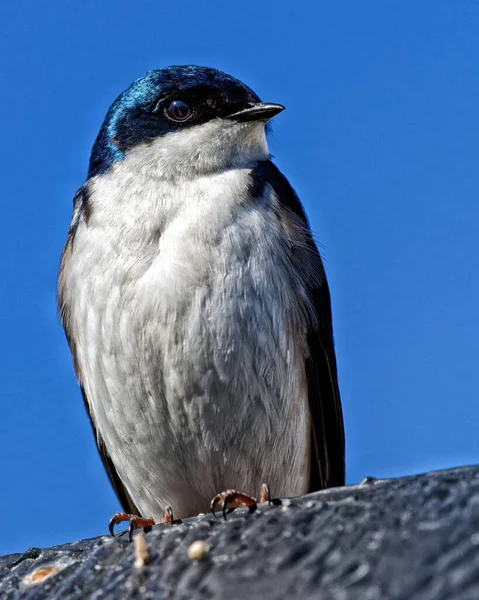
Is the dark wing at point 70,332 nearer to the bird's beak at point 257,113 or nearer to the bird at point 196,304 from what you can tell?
the bird at point 196,304

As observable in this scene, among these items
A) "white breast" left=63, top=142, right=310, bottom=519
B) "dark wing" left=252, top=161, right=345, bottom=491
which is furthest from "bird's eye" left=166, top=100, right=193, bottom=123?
"dark wing" left=252, top=161, right=345, bottom=491

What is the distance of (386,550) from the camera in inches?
106

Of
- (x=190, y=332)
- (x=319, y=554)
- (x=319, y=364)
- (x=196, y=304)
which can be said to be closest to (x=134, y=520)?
(x=190, y=332)

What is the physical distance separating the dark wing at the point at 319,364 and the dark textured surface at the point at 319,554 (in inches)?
74.5

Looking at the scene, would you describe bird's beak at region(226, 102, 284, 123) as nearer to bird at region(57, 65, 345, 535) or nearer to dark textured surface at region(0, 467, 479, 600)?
bird at region(57, 65, 345, 535)

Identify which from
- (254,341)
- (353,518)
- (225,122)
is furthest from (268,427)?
(353,518)

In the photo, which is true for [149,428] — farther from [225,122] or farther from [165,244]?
[225,122]

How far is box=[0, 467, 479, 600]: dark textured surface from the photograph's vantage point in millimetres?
2588

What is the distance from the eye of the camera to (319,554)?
279 cm

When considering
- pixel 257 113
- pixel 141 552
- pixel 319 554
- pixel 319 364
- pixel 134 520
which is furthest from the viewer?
pixel 319 364

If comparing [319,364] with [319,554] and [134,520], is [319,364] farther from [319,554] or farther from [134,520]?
[319,554]

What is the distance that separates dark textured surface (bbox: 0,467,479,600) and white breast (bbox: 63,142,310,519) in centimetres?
121

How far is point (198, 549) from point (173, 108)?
2.76 meters

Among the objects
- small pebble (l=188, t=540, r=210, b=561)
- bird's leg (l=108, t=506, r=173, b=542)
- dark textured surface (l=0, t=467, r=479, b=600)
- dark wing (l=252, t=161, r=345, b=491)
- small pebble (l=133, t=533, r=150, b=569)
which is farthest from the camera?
dark wing (l=252, t=161, r=345, b=491)
